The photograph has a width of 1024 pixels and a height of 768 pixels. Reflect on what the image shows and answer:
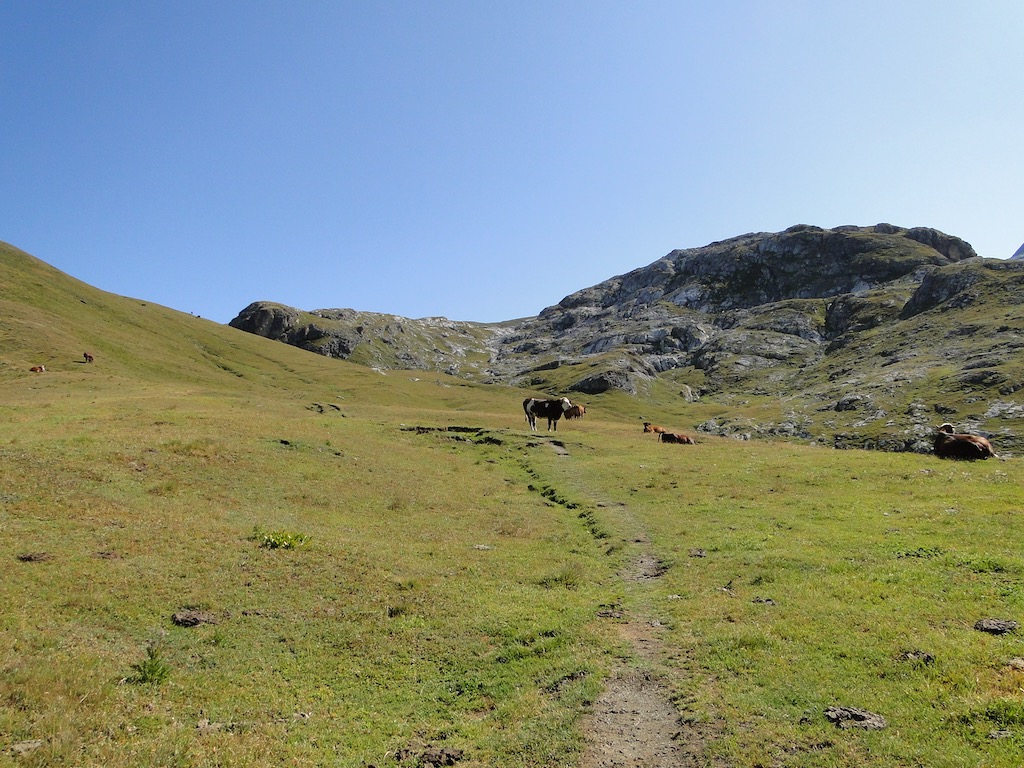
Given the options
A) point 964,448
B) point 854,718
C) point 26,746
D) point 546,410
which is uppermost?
point 964,448

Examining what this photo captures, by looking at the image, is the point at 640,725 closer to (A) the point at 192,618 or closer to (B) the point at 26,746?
(B) the point at 26,746

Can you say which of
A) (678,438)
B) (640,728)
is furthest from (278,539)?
(678,438)

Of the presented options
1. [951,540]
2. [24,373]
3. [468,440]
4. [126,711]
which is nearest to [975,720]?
[951,540]

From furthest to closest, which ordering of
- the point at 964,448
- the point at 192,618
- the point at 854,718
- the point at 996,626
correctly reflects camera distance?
the point at 964,448
the point at 192,618
the point at 996,626
the point at 854,718

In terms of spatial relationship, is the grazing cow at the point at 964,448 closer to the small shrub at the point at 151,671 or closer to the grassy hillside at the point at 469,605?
the grassy hillside at the point at 469,605

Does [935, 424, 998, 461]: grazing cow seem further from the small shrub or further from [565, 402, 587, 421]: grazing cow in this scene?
the small shrub

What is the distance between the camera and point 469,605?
54.4ft

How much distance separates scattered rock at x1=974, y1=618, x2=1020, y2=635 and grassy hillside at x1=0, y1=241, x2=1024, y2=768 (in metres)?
0.48

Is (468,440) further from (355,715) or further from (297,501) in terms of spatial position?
(355,715)

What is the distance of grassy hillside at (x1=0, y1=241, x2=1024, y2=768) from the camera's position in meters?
9.80

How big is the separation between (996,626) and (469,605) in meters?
12.6

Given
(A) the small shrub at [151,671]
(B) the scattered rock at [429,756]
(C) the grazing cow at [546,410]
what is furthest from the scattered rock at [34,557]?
(C) the grazing cow at [546,410]

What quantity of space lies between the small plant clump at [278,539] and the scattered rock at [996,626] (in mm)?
19036

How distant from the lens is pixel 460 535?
80.2 feet
